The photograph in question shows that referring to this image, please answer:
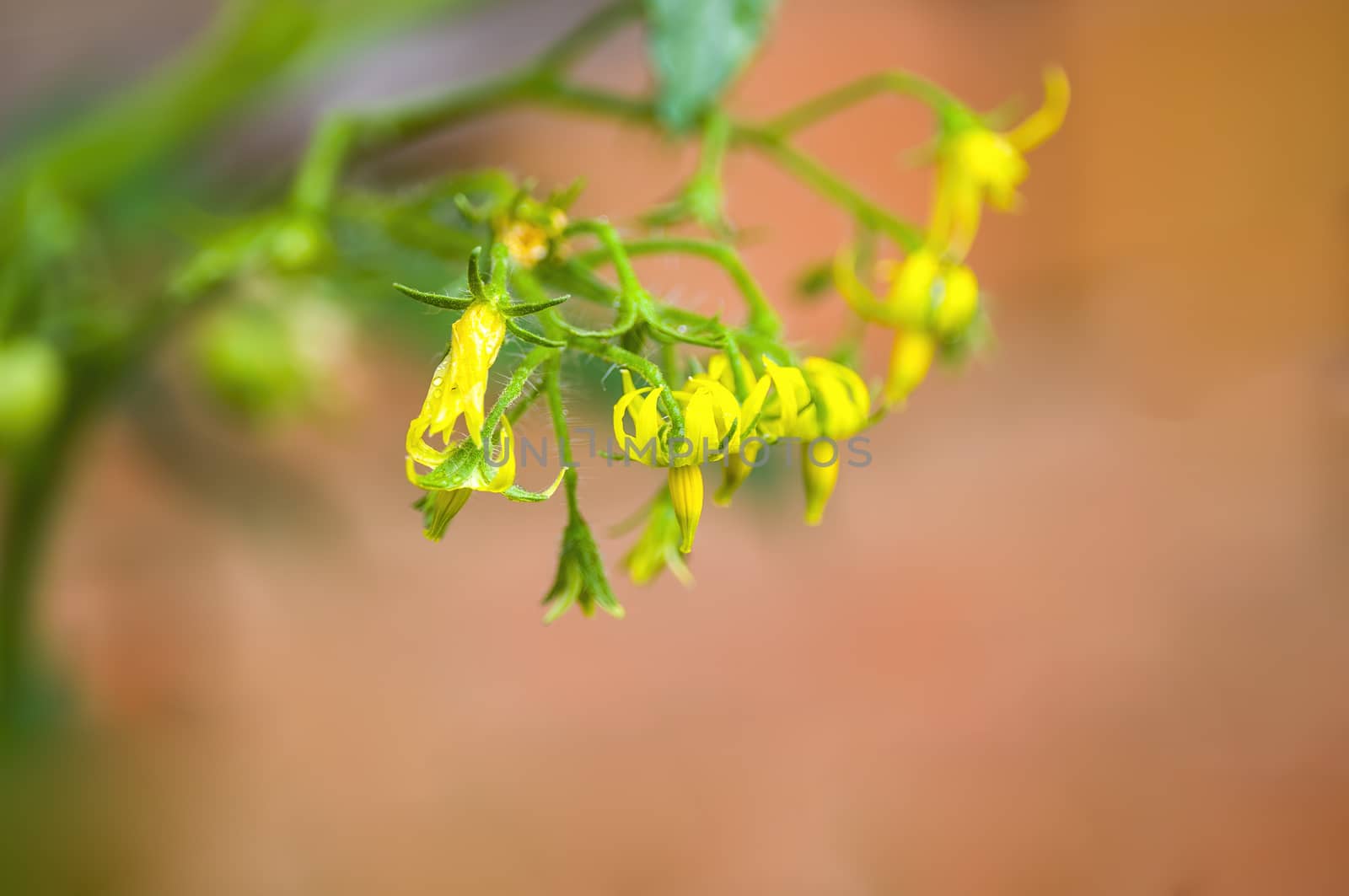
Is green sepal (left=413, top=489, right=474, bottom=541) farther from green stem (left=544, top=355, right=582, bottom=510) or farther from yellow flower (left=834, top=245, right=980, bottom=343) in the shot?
yellow flower (left=834, top=245, right=980, bottom=343)

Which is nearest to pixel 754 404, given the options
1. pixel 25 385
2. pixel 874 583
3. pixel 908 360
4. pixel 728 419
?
pixel 728 419

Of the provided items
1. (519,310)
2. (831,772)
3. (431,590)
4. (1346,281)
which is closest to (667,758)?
(831,772)

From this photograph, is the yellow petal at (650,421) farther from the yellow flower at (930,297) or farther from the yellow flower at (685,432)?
the yellow flower at (930,297)

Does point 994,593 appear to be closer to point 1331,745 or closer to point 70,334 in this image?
point 1331,745

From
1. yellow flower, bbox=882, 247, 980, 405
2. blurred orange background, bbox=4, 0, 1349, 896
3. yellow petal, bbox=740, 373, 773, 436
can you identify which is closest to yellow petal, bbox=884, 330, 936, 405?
yellow flower, bbox=882, 247, 980, 405

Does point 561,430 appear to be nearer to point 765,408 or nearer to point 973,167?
point 765,408

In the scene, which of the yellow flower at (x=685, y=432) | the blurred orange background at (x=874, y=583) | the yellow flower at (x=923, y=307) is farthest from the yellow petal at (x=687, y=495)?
the blurred orange background at (x=874, y=583)
